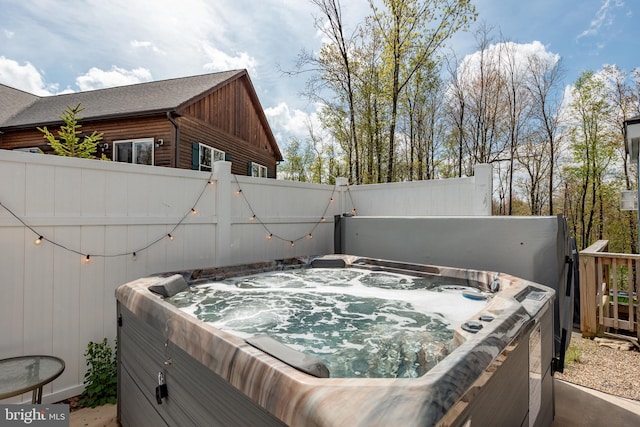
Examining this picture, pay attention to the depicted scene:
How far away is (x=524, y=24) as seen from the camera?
25.4 ft

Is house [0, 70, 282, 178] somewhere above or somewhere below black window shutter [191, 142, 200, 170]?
above

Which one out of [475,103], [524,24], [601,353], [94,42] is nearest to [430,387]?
[601,353]

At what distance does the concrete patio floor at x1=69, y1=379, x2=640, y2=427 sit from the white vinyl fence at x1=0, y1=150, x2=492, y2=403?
346 millimetres

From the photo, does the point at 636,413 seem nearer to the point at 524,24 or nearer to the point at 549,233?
the point at 549,233

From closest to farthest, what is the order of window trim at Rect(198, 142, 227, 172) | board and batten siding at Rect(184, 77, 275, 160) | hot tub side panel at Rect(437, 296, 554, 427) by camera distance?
hot tub side panel at Rect(437, 296, 554, 427) < window trim at Rect(198, 142, 227, 172) < board and batten siding at Rect(184, 77, 275, 160)

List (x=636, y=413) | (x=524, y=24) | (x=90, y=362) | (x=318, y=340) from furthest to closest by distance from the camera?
1. (x=524, y=24)
2. (x=90, y=362)
3. (x=636, y=413)
4. (x=318, y=340)

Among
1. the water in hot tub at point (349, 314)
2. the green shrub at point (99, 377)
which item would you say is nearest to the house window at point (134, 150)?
the water in hot tub at point (349, 314)

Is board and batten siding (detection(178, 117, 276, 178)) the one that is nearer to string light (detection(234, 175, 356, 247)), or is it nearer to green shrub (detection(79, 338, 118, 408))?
string light (detection(234, 175, 356, 247))

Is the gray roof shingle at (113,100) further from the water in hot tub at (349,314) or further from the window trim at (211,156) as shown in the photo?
the water in hot tub at (349,314)

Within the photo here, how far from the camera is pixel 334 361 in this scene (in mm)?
1553

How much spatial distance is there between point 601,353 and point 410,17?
19.8 feet
